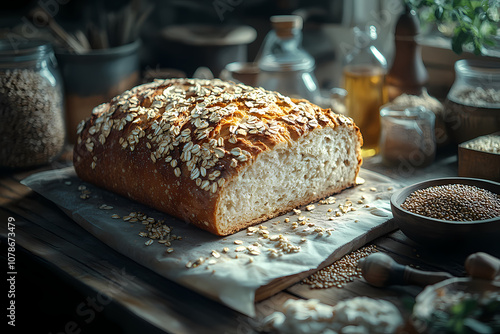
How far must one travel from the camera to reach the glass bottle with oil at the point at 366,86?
2.19 m

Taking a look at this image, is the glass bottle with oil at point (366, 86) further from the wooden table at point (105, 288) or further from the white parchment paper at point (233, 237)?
the wooden table at point (105, 288)

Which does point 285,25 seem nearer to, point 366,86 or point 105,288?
point 366,86

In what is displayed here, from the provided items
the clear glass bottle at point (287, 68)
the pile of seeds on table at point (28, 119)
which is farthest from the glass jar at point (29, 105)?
the clear glass bottle at point (287, 68)

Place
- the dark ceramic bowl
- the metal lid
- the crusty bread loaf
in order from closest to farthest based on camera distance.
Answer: the dark ceramic bowl
the crusty bread loaf
the metal lid

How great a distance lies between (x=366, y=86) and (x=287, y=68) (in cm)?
34

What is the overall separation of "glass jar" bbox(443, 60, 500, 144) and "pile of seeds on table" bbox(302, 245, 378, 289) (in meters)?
0.90

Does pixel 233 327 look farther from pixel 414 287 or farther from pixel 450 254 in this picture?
pixel 450 254

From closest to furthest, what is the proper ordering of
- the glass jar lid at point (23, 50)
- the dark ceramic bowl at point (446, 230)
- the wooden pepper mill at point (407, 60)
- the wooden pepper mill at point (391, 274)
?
the wooden pepper mill at point (391, 274) → the dark ceramic bowl at point (446, 230) → the glass jar lid at point (23, 50) → the wooden pepper mill at point (407, 60)

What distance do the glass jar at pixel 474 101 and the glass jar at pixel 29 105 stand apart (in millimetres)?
1580

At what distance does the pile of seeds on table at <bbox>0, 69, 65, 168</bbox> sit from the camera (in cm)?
195

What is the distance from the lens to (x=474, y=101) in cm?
206

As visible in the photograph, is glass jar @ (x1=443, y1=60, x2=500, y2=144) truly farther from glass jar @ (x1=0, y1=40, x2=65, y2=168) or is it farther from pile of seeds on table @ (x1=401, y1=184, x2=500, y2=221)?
glass jar @ (x1=0, y1=40, x2=65, y2=168)

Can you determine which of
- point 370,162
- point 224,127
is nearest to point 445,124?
point 370,162

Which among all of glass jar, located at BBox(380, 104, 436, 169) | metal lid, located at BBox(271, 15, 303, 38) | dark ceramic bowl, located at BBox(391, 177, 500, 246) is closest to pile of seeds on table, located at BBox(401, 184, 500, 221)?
dark ceramic bowl, located at BBox(391, 177, 500, 246)
